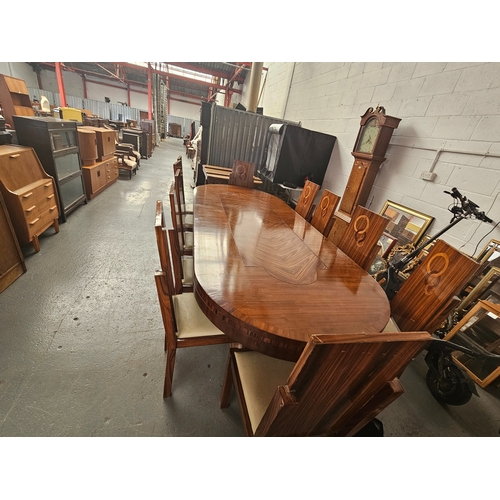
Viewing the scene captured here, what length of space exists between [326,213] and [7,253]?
261 centimetres

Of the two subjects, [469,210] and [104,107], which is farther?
[104,107]

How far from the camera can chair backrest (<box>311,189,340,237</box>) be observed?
193 centimetres

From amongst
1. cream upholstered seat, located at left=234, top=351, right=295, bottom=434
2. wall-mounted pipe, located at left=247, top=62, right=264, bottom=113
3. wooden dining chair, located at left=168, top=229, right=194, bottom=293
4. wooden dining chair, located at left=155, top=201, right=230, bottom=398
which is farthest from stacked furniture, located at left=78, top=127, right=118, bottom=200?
cream upholstered seat, located at left=234, top=351, right=295, bottom=434

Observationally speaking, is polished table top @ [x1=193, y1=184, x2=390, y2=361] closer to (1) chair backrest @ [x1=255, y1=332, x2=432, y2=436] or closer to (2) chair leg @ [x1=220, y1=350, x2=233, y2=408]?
(1) chair backrest @ [x1=255, y1=332, x2=432, y2=436]

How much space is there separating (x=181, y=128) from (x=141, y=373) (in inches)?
758

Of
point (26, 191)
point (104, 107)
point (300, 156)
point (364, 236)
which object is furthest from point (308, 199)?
point (104, 107)

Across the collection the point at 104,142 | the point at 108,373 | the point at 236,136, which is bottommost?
the point at 108,373

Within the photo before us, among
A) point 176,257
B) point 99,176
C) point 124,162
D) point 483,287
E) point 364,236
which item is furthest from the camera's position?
point 124,162

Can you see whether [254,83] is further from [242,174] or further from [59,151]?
[59,151]

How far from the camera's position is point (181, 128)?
1719 centimetres

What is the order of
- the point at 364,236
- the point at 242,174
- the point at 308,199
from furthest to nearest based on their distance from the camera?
the point at 242,174 < the point at 308,199 < the point at 364,236

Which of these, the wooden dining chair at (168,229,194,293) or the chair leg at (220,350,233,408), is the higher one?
the wooden dining chair at (168,229,194,293)

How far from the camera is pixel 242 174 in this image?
2852mm

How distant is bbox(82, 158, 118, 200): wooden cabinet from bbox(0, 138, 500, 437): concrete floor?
1766mm
